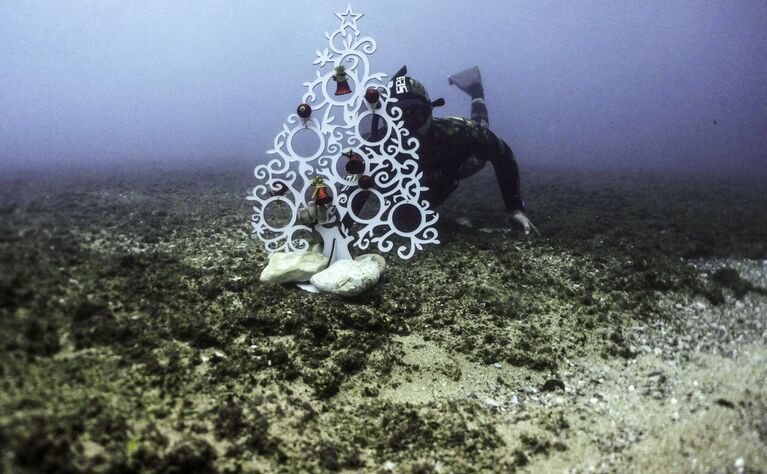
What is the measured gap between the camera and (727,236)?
480 cm

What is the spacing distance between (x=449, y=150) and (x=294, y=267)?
10.1 feet

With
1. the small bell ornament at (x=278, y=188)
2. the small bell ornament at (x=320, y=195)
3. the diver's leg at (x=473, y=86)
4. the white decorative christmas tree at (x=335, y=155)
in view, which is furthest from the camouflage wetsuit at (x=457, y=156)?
the diver's leg at (x=473, y=86)

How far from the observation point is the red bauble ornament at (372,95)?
453cm

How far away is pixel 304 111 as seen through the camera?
4.36 metres

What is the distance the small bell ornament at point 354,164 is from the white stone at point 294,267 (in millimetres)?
987

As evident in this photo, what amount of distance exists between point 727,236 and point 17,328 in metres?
6.44

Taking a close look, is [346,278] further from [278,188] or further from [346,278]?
[278,188]

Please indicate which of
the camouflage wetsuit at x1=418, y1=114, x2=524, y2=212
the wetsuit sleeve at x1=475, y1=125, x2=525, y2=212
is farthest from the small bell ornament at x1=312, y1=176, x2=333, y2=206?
the wetsuit sleeve at x1=475, y1=125, x2=525, y2=212

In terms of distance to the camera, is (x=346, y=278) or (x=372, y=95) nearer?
(x=346, y=278)

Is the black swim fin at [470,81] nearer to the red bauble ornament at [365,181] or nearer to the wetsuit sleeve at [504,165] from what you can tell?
the wetsuit sleeve at [504,165]

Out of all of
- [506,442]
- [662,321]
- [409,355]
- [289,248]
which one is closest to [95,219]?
[289,248]

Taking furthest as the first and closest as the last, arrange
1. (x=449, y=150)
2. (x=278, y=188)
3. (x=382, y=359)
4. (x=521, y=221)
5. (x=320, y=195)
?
(x=521, y=221)
(x=449, y=150)
(x=278, y=188)
(x=320, y=195)
(x=382, y=359)

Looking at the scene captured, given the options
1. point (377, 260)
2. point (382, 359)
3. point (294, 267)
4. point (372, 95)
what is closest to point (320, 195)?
point (294, 267)

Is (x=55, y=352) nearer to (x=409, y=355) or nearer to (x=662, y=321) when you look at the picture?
(x=409, y=355)
